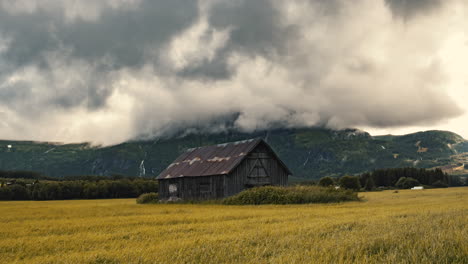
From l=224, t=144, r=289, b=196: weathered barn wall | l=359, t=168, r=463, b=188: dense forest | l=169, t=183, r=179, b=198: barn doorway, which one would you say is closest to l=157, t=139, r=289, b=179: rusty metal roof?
l=224, t=144, r=289, b=196: weathered barn wall

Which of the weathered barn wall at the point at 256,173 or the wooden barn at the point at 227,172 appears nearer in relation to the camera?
the weathered barn wall at the point at 256,173

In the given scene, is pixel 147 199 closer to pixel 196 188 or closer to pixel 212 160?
pixel 196 188

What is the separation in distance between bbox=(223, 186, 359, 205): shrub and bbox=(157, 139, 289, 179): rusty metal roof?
7403mm

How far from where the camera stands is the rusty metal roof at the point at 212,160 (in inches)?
2021

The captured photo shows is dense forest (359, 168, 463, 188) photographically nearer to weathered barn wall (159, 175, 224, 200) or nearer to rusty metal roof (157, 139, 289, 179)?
rusty metal roof (157, 139, 289, 179)

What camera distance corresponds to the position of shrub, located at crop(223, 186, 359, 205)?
4041 centimetres

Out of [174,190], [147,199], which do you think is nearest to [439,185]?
[174,190]

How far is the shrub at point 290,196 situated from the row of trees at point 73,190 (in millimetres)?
62085

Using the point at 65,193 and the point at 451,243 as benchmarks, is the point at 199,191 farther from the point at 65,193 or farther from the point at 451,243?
the point at 65,193

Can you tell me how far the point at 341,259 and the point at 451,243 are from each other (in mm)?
3272

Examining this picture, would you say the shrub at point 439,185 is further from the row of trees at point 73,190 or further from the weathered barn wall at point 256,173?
the weathered barn wall at point 256,173

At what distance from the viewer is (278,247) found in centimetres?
1073

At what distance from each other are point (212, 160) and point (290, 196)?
16913 mm

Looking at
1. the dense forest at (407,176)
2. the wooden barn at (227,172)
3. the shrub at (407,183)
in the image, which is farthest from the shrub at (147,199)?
the dense forest at (407,176)
